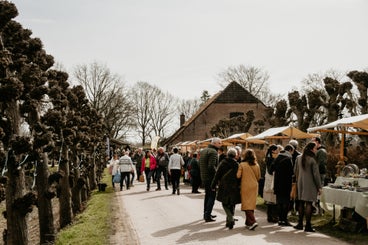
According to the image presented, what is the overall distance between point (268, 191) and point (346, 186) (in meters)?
1.91

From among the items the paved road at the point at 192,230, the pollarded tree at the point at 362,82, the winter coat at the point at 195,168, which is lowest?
the paved road at the point at 192,230

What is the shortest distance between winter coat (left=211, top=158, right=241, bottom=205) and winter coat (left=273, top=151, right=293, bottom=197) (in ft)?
3.38

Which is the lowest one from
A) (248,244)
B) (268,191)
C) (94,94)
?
(248,244)

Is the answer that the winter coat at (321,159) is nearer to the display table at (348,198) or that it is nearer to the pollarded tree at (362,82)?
the display table at (348,198)

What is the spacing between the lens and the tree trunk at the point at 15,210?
970 centimetres

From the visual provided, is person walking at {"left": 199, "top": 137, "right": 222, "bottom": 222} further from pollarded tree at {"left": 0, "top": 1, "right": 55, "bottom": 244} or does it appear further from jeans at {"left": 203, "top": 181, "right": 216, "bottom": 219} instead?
pollarded tree at {"left": 0, "top": 1, "right": 55, "bottom": 244}

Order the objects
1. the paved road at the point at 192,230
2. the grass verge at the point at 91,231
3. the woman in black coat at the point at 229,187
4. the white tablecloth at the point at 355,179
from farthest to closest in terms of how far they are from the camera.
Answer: the white tablecloth at the point at 355,179 < the woman in black coat at the point at 229,187 < the grass verge at the point at 91,231 < the paved road at the point at 192,230

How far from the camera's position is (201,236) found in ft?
31.4

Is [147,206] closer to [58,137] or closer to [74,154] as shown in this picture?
[58,137]

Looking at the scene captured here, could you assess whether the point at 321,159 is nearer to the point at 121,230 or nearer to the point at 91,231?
the point at 121,230

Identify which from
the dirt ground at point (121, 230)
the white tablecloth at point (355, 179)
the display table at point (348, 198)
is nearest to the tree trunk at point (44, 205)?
the dirt ground at point (121, 230)

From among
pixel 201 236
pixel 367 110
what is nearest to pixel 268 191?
pixel 201 236

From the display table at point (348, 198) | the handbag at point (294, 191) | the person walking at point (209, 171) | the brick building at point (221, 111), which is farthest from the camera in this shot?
the brick building at point (221, 111)

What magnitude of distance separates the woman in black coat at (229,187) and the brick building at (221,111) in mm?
44677
